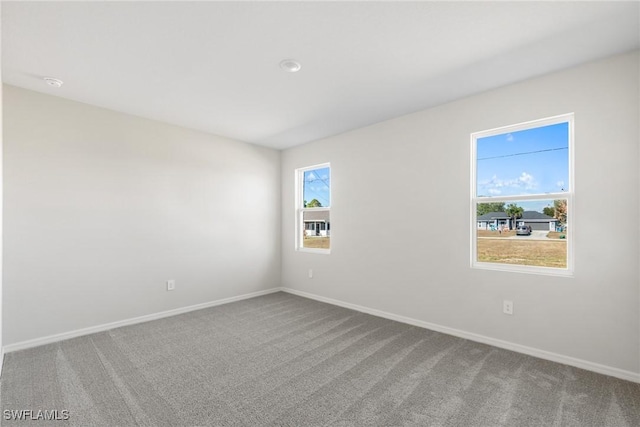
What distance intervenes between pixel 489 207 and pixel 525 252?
522 mm

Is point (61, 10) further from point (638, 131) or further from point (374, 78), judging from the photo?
point (638, 131)

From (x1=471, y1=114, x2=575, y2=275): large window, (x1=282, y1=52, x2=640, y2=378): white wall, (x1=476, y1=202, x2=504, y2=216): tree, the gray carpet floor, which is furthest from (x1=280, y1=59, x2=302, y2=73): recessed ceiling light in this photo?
the gray carpet floor

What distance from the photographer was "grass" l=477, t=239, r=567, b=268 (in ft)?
8.30

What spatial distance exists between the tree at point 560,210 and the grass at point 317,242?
8.83 ft

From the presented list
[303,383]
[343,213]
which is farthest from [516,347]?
[343,213]

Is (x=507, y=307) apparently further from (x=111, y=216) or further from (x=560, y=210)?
(x=111, y=216)

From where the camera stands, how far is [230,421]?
1.73 metres

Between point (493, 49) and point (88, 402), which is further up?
point (493, 49)

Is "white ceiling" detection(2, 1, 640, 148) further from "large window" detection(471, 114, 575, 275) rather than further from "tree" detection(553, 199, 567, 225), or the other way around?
"tree" detection(553, 199, 567, 225)

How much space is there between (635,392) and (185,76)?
420 centimetres

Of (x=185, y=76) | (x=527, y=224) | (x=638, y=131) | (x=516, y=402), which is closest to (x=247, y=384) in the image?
(x=516, y=402)

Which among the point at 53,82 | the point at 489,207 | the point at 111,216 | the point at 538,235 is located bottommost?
the point at 538,235

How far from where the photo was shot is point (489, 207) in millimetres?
2898

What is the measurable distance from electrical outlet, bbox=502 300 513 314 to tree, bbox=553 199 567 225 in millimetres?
850
